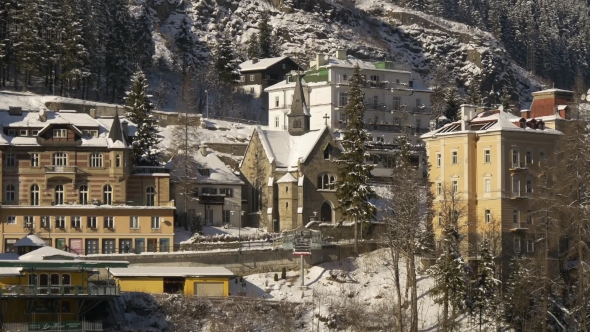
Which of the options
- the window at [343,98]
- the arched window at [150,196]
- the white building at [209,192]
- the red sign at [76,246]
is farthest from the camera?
the window at [343,98]

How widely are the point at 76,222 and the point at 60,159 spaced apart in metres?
5.40

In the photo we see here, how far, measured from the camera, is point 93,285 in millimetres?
83062

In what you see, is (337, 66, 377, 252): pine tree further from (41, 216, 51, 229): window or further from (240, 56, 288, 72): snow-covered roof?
(240, 56, 288, 72): snow-covered roof

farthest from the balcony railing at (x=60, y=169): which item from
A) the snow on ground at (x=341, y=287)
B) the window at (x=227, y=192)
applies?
the snow on ground at (x=341, y=287)

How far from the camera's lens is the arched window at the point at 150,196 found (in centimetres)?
10256

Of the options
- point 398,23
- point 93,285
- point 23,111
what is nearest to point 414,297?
point 93,285

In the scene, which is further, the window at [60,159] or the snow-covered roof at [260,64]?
the snow-covered roof at [260,64]

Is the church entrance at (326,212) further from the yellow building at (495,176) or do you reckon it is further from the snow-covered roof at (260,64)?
the snow-covered roof at (260,64)

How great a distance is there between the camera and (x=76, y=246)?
96.8 metres

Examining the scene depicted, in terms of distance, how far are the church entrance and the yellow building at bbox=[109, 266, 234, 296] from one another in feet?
66.6

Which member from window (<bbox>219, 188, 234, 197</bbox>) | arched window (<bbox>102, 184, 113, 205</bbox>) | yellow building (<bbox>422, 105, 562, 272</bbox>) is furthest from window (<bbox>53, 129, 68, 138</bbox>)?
yellow building (<bbox>422, 105, 562, 272</bbox>)

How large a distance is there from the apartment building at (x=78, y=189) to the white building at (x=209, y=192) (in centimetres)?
323

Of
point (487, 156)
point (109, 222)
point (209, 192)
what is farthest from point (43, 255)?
point (487, 156)

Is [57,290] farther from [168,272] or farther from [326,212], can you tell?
[326,212]
